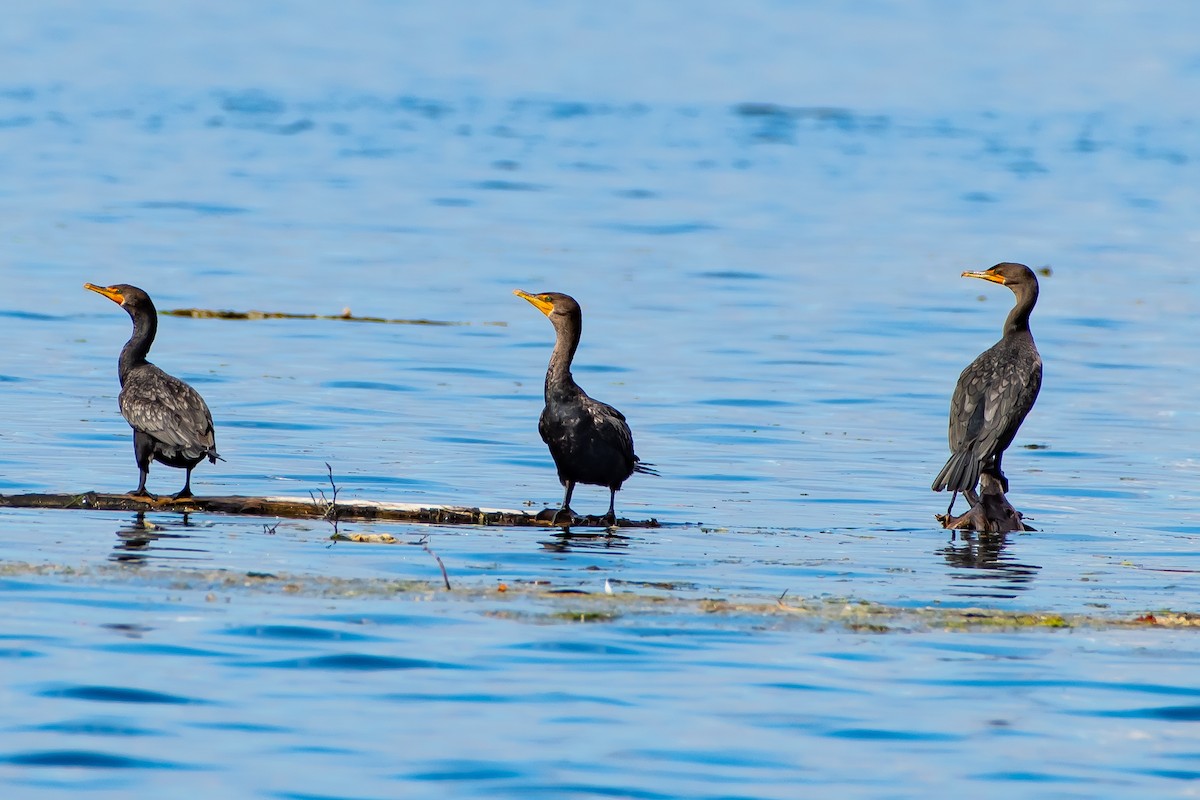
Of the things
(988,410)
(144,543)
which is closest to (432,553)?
(144,543)

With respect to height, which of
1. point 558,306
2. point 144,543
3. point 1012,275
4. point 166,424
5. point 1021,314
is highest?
point 1012,275

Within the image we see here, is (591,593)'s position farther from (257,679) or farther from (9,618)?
(9,618)

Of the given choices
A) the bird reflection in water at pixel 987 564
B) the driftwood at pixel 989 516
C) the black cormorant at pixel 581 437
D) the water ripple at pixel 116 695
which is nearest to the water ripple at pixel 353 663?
the water ripple at pixel 116 695

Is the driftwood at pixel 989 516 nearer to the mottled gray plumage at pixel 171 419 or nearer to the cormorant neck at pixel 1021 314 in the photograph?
the cormorant neck at pixel 1021 314

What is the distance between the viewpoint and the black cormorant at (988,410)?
11.8m

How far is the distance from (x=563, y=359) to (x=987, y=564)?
9.22 feet

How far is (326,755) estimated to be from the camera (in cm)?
680

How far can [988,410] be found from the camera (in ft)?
39.2

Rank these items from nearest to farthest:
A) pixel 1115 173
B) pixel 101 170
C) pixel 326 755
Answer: pixel 326 755 < pixel 101 170 < pixel 1115 173

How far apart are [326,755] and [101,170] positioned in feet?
101

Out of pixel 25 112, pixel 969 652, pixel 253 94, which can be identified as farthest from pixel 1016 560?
pixel 253 94

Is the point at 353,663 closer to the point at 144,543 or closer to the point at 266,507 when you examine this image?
the point at 144,543

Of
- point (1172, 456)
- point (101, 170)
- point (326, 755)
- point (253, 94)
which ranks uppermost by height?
point (253, 94)

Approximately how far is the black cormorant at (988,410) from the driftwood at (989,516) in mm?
74
